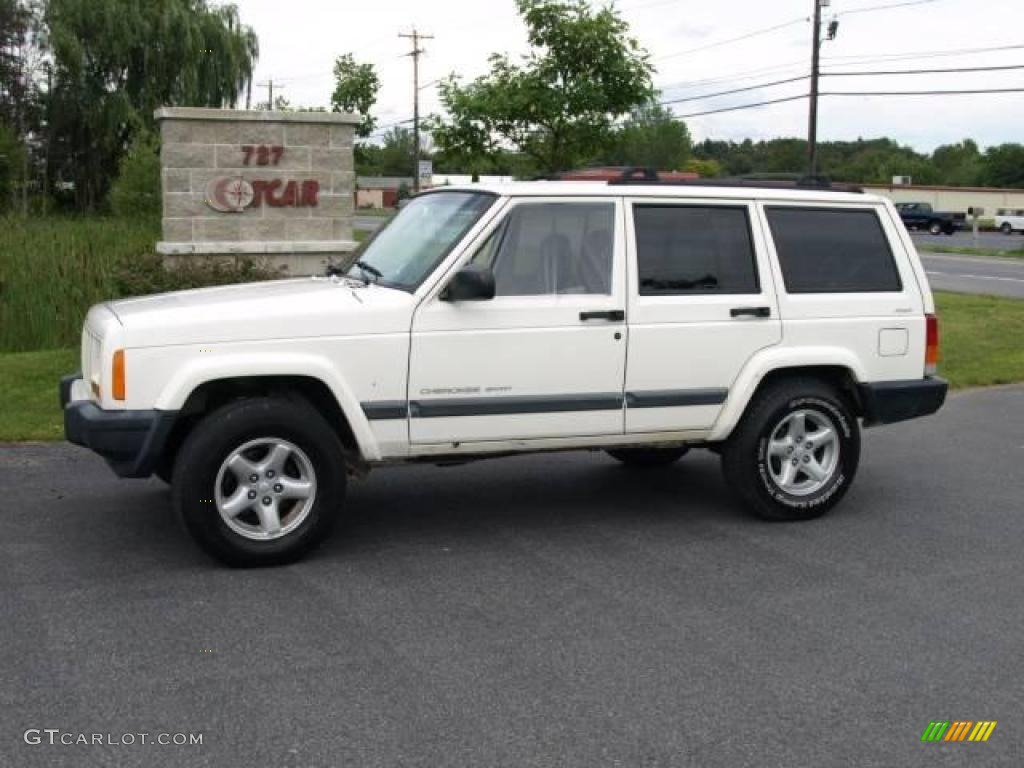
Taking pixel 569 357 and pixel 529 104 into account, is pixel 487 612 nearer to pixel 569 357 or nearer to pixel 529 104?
pixel 569 357

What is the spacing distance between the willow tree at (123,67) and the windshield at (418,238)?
3161 centimetres

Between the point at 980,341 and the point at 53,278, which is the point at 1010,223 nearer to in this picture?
the point at 980,341

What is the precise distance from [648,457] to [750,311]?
71.3 inches

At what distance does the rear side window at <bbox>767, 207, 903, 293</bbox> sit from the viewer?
6730 mm

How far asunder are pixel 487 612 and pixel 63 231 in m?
13.1

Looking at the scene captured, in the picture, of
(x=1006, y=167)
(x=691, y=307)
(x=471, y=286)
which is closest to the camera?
(x=471, y=286)

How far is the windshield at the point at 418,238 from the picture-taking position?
240 inches

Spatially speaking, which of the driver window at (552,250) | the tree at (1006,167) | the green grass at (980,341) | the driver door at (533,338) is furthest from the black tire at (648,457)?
the tree at (1006,167)

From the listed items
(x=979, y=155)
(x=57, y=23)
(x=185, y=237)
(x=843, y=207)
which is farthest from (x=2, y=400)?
(x=979, y=155)

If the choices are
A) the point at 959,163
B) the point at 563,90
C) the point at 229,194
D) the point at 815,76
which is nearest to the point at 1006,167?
the point at 959,163

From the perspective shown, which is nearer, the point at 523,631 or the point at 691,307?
the point at 523,631

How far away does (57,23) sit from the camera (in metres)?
36.5

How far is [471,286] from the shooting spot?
5.78 meters

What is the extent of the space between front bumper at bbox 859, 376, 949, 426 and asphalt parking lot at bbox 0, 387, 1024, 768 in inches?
22.6
